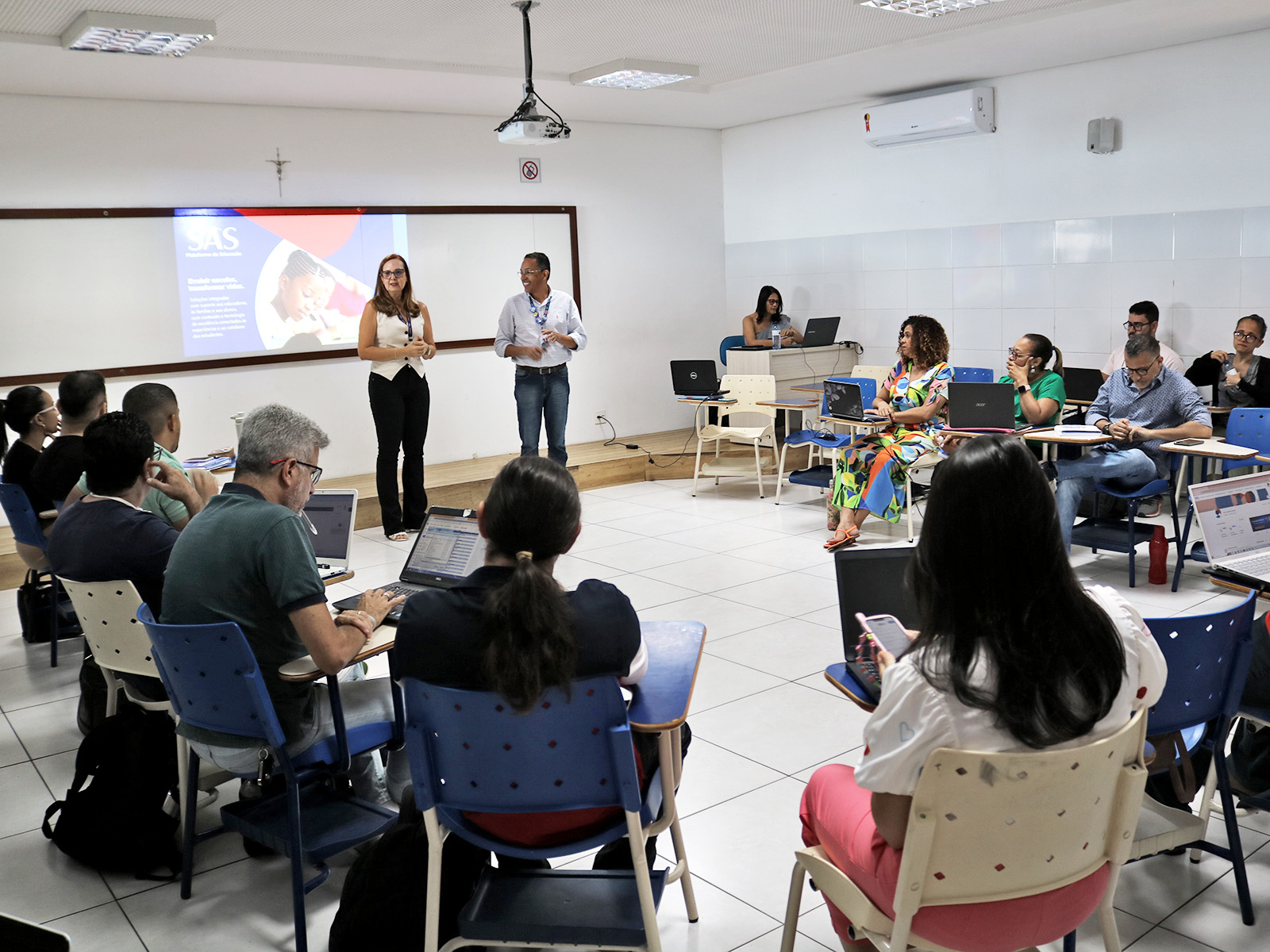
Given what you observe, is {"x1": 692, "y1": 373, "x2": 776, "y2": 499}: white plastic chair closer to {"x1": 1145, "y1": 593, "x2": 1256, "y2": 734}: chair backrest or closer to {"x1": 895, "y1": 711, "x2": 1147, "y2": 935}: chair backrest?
{"x1": 1145, "y1": 593, "x2": 1256, "y2": 734}: chair backrest

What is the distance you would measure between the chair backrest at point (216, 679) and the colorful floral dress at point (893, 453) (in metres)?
4.28

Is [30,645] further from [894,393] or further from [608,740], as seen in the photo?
[894,393]

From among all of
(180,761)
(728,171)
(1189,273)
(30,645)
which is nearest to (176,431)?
(30,645)

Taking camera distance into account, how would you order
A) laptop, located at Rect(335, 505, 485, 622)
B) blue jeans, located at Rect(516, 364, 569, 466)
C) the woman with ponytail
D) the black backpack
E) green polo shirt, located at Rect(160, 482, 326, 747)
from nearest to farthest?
1. the woman with ponytail
2. green polo shirt, located at Rect(160, 482, 326, 747)
3. the black backpack
4. laptop, located at Rect(335, 505, 485, 622)
5. blue jeans, located at Rect(516, 364, 569, 466)

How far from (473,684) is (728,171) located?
29.1 ft

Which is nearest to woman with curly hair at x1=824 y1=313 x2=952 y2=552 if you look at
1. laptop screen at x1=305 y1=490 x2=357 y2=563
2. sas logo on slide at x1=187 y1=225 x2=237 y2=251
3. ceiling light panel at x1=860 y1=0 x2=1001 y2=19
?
ceiling light panel at x1=860 y1=0 x2=1001 y2=19

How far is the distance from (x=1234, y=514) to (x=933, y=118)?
17.8 feet

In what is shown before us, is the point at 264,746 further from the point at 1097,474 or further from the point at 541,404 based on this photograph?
the point at 541,404

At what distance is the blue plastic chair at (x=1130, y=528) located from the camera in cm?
519

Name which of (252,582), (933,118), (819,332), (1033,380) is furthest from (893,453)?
(252,582)

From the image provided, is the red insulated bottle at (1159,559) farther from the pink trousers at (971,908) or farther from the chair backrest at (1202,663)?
the pink trousers at (971,908)

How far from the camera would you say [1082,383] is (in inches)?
272

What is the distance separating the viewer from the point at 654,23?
18.7 feet

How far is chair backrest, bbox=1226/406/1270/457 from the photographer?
531 cm
